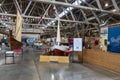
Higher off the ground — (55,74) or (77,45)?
(77,45)

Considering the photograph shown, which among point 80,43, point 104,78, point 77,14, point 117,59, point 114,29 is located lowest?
point 104,78

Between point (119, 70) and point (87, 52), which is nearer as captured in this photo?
point (119, 70)

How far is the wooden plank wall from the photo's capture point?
22.3 ft

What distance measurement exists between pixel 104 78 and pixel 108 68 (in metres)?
1.76

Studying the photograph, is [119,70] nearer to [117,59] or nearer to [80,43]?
[117,59]

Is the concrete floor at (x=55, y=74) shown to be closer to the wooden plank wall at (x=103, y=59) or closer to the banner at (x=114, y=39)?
the wooden plank wall at (x=103, y=59)

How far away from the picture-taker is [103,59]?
780cm

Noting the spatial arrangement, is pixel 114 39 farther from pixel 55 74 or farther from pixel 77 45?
pixel 55 74

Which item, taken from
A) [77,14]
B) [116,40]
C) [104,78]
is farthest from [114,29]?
[77,14]

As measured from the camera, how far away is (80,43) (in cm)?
983

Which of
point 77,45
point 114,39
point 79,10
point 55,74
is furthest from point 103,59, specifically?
point 79,10

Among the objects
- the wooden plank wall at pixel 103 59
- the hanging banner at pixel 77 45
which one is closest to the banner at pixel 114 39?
the wooden plank wall at pixel 103 59

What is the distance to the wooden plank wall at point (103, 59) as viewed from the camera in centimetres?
680

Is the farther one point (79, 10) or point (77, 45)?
point (79, 10)
